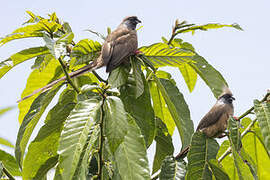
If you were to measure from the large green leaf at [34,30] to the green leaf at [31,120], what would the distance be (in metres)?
0.32

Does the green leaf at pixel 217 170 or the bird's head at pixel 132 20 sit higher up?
the bird's head at pixel 132 20

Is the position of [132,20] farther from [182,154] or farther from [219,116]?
[182,154]

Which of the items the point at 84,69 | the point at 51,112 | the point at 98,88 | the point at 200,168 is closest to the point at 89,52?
the point at 84,69

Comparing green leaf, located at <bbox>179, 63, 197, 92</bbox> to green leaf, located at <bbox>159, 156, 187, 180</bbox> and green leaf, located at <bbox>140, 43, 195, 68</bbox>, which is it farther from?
green leaf, located at <bbox>159, 156, 187, 180</bbox>

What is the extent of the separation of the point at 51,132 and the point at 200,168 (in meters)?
0.87

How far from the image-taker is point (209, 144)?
7.25ft

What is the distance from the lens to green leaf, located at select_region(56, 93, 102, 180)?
4.49 feet

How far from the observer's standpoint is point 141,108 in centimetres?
210

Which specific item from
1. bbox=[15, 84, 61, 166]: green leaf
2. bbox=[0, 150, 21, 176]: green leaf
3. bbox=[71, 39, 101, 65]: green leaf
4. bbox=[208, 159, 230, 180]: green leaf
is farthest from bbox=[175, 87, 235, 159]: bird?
bbox=[0, 150, 21, 176]: green leaf

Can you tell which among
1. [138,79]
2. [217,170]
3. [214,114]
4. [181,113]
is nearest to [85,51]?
[138,79]

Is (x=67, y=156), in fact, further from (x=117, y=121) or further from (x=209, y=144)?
(x=209, y=144)

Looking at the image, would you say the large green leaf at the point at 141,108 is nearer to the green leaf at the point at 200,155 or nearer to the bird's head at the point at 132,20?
the green leaf at the point at 200,155

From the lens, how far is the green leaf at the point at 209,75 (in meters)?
2.39

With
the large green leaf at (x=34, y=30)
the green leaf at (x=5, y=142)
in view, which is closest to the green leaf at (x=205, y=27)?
the large green leaf at (x=34, y=30)
